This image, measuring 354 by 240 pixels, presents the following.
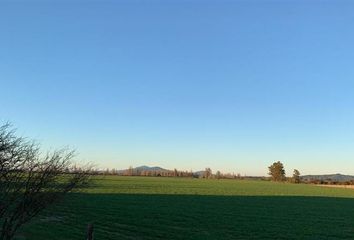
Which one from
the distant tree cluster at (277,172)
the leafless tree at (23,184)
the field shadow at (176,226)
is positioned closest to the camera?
the leafless tree at (23,184)

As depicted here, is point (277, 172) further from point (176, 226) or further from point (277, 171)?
point (176, 226)

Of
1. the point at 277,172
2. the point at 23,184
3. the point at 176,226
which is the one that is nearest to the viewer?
the point at 23,184

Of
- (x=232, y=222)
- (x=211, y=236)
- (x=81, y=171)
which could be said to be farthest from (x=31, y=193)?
(x=232, y=222)

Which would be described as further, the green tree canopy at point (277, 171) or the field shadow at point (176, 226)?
the green tree canopy at point (277, 171)

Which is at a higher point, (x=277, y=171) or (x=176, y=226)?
(x=277, y=171)

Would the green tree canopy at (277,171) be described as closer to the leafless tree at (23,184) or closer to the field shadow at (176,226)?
the field shadow at (176,226)

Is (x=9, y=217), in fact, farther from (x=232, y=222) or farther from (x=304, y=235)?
(x=232, y=222)

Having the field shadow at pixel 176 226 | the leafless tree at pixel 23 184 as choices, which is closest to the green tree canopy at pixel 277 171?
the field shadow at pixel 176 226

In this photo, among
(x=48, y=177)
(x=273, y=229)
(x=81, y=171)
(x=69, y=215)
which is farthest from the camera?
(x=69, y=215)

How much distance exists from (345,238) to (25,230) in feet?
58.0

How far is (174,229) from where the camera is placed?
26891mm

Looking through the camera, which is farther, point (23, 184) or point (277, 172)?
point (277, 172)

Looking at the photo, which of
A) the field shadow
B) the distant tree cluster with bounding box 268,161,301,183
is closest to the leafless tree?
the field shadow

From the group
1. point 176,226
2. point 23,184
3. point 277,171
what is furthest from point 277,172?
point 23,184
